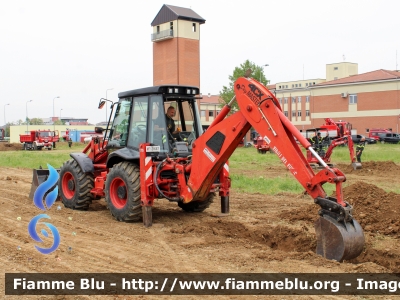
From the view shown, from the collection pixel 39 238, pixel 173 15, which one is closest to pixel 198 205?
pixel 39 238

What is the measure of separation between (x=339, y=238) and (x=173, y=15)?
5320cm

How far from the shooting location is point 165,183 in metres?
9.33

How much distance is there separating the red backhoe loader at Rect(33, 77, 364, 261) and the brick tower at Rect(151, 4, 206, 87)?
46197 millimetres

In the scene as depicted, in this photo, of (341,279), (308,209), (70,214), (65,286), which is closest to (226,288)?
(341,279)

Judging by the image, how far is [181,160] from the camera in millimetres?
9344

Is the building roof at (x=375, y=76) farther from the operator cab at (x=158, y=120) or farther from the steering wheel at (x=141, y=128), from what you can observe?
the steering wheel at (x=141, y=128)

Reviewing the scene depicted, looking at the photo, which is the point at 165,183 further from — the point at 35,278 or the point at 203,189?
the point at 35,278

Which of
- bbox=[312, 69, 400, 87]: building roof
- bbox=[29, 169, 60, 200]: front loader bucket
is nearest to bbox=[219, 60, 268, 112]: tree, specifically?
bbox=[312, 69, 400, 87]: building roof

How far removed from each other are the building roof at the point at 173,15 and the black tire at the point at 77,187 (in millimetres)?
47298

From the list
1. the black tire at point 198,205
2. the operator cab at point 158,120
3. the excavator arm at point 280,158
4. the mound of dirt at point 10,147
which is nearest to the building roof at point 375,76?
the mound of dirt at point 10,147

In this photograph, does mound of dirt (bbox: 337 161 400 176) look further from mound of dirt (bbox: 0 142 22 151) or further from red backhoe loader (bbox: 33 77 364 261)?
mound of dirt (bbox: 0 142 22 151)

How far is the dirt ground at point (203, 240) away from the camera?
6535 millimetres

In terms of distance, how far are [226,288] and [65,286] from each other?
1.79m

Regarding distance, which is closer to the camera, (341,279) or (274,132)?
(341,279)
